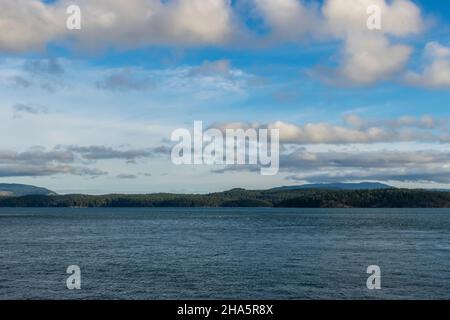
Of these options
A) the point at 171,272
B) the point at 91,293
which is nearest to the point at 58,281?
the point at 91,293

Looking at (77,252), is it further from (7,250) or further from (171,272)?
(171,272)

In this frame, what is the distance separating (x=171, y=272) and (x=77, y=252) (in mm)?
29714

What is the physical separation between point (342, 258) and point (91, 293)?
3946 centimetres

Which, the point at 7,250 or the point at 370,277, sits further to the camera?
the point at 7,250

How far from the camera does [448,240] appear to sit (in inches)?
4070
